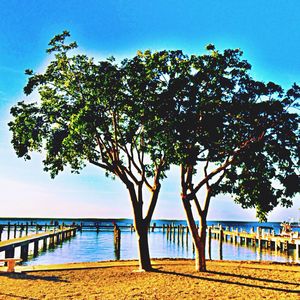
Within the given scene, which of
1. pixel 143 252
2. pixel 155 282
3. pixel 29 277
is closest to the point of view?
pixel 155 282

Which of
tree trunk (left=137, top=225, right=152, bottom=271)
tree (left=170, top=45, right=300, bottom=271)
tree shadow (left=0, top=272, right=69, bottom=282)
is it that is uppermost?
tree (left=170, top=45, right=300, bottom=271)

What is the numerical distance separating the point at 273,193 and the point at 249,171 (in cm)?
162

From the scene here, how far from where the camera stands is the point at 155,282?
A: 52.6 feet

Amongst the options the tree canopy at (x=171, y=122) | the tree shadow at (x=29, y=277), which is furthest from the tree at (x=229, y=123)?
the tree shadow at (x=29, y=277)

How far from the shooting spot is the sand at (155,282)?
1377 cm

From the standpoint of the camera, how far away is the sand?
13773 mm

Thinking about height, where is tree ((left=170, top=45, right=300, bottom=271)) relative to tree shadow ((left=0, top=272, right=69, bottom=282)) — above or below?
above

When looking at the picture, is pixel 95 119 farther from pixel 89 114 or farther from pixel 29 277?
pixel 29 277

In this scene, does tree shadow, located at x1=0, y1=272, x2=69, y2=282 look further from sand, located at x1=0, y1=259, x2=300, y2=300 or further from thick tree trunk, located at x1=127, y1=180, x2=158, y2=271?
thick tree trunk, located at x1=127, y1=180, x2=158, y2=271

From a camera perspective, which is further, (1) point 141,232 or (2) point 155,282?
(1) point 141,232

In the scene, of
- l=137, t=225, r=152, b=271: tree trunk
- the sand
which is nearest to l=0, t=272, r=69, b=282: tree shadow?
the sand

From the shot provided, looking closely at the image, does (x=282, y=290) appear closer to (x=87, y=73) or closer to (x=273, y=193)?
(x=273, y=193)

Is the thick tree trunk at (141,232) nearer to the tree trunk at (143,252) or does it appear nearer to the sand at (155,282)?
the tree trunk at (143,252)

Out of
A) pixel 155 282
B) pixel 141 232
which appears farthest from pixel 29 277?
pixel 155 282
